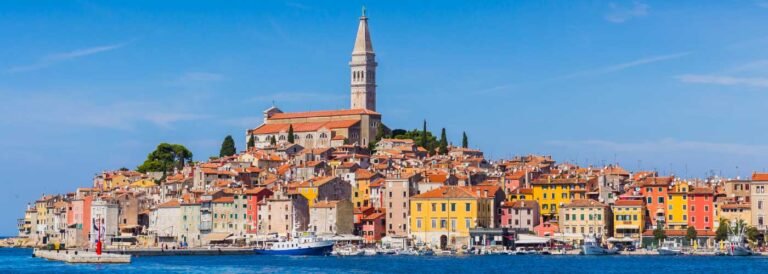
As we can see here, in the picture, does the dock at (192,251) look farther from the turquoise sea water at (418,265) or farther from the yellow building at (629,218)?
the yellow building at (629,218)

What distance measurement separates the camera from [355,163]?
296 ft

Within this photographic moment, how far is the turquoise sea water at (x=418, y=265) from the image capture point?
5928 cm

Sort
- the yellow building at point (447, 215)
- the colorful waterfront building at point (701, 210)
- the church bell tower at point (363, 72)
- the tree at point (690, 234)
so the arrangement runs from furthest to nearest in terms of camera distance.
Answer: the church bell tower at point (363, 72) < the colorful waterfront building at point (701, 210) < the yellow building at point (447, 215) < the tree at point (690, 234)

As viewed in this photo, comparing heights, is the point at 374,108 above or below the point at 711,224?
above

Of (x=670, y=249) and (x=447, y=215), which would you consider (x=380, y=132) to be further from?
(x=670, y=249)

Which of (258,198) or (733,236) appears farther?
(258,198)

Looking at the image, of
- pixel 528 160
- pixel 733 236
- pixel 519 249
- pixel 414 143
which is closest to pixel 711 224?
pixel 733 236

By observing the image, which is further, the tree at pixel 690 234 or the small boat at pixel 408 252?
the tree at pixel 690 234

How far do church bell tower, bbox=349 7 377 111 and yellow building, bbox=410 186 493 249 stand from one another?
39664 mm

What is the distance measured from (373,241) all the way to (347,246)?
295 centimetres

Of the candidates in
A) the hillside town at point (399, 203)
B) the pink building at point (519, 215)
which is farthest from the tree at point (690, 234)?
the pink building at point (519, 215)

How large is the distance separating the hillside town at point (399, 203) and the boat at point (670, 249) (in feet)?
2.27

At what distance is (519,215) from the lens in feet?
252

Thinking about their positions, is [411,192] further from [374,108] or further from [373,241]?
[374,108]
